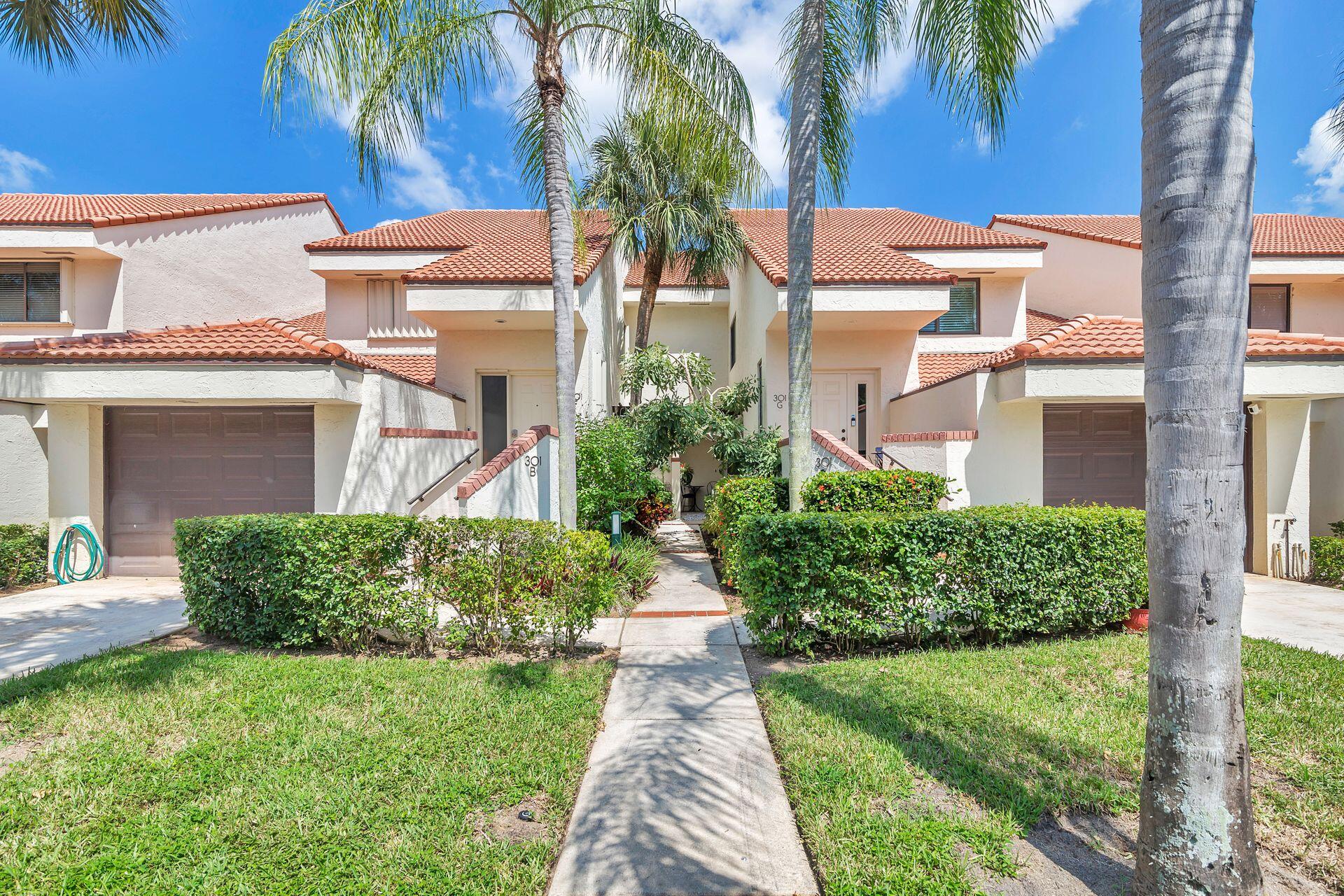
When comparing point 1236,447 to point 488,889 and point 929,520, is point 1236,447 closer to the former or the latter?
point 929,520

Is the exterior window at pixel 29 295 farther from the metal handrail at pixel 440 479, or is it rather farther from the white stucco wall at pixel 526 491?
the white stucco wall at pixel 526 491

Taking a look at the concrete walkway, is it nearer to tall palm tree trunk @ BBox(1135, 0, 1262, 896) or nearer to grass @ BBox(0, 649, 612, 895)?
grass @ BBox(0, 649, 612, 895)

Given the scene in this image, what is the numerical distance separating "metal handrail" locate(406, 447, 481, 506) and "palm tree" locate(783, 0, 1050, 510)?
20.6ft

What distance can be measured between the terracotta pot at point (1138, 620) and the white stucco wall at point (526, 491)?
6.86 m

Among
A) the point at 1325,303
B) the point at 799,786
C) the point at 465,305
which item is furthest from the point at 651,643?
the point at 1325,303

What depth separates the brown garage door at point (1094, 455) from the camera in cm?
968

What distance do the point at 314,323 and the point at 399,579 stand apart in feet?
42.0

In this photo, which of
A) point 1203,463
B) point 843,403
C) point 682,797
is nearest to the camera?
point 1203,463

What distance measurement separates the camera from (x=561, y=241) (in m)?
7.62

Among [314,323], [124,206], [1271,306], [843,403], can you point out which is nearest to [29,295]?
[124,206]

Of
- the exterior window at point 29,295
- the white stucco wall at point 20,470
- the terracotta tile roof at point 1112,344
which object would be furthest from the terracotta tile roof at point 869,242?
the exterior window at point 29,295

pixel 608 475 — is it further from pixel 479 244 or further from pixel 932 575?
pixel 479 244

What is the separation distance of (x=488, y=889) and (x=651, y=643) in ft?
12.1

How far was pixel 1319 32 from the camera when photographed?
6.18 metres
